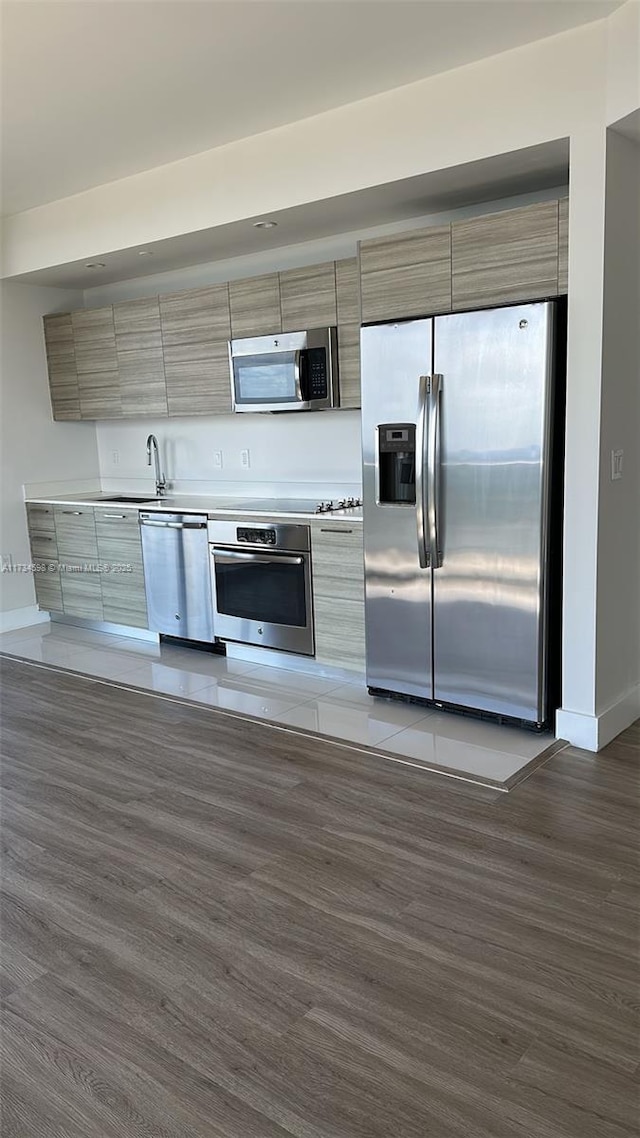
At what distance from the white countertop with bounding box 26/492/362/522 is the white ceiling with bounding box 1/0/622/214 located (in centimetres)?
187

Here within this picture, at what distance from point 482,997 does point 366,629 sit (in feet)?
7.17

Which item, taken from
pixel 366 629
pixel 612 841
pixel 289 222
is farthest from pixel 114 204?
pixel 612 841

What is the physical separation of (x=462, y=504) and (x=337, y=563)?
900mm

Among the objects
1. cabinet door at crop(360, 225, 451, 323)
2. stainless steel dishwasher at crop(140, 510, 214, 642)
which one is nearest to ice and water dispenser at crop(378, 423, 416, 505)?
cabinet door at crop(360, 225, 451, 323)

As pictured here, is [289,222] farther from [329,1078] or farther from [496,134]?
[329,1078]

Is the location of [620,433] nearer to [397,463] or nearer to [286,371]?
[397,463]

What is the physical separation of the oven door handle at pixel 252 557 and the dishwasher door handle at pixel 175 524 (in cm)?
16

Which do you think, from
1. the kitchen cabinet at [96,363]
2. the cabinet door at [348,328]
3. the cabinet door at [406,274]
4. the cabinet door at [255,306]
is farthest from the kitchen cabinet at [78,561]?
the cabinet door at [406,274]

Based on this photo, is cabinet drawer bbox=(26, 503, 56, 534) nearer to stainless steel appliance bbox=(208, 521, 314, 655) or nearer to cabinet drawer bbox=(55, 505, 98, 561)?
cabinet drawer bbox=(55, 505, 98, 561)

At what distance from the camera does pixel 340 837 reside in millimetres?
2867

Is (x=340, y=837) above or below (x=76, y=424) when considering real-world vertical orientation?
below

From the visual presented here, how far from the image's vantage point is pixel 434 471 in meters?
3.63

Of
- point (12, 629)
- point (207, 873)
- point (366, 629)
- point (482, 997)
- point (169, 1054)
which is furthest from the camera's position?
point (12, 629)

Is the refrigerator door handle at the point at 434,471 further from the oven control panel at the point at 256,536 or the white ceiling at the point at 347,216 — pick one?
the oven control panel at the point at 256,536
